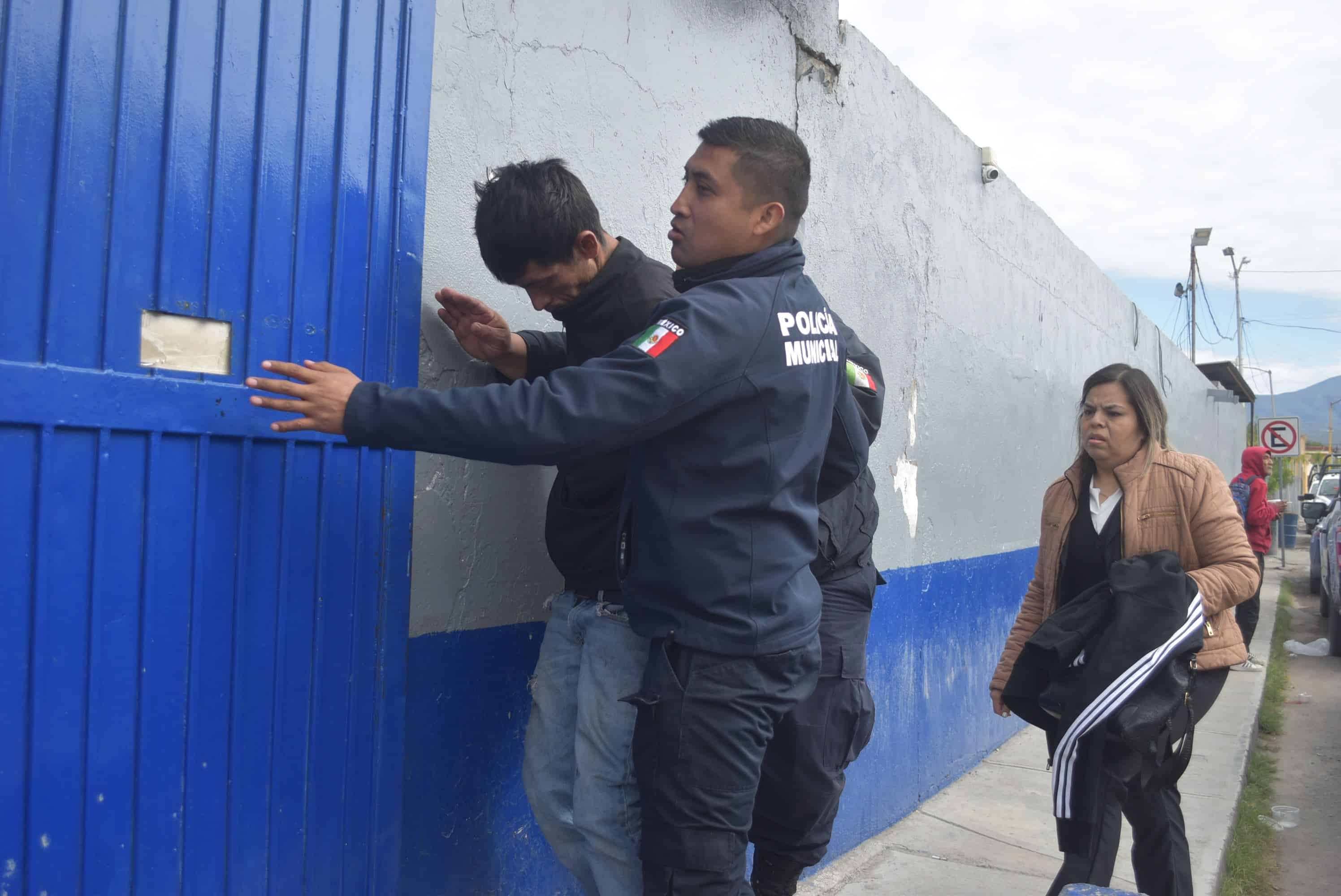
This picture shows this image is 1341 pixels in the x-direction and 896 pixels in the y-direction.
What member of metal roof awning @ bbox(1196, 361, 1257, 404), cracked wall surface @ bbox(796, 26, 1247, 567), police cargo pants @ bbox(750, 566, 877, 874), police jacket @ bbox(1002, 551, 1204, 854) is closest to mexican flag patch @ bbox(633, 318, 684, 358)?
police cargo pants @ bbox(750, 566, 877, 874)

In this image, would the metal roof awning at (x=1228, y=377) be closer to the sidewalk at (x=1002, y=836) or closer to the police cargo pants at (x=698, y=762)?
the sidewalk at (x=1002, y=836)

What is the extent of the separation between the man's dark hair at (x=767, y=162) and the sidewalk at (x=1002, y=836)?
251cm

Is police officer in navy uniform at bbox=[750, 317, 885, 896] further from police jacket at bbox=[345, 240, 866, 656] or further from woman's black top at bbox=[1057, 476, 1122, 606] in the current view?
woman's black top at bbox=[1057, 476, 1122, 606]

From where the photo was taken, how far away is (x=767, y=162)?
2098mm

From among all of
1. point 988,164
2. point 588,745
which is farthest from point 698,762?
point 988,164

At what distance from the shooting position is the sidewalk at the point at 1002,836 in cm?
381

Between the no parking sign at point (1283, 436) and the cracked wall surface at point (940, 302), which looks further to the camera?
the no parking sign at point (1283, 436)

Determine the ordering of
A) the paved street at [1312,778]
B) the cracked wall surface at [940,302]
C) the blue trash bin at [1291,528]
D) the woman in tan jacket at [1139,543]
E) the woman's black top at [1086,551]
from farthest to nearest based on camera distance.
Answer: the blue trash bin at [1291,528]
the paved street at [1312,778]
the cracked wall surface at [940,302]
the woman's black top at [1086,551]
the woman in tan jacket at [1139,543]

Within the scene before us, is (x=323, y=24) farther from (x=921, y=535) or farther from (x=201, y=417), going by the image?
(x=921, y=535)

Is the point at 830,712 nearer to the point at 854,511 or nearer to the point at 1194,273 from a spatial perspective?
the point at 854,511

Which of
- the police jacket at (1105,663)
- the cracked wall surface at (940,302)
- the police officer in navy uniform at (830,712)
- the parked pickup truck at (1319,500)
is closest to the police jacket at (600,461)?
the police officer in navy uniform at (830,712)

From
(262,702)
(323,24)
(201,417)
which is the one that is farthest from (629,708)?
(323,24)

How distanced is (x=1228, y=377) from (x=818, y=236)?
18369 millimetres

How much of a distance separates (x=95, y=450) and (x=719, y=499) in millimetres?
1027
